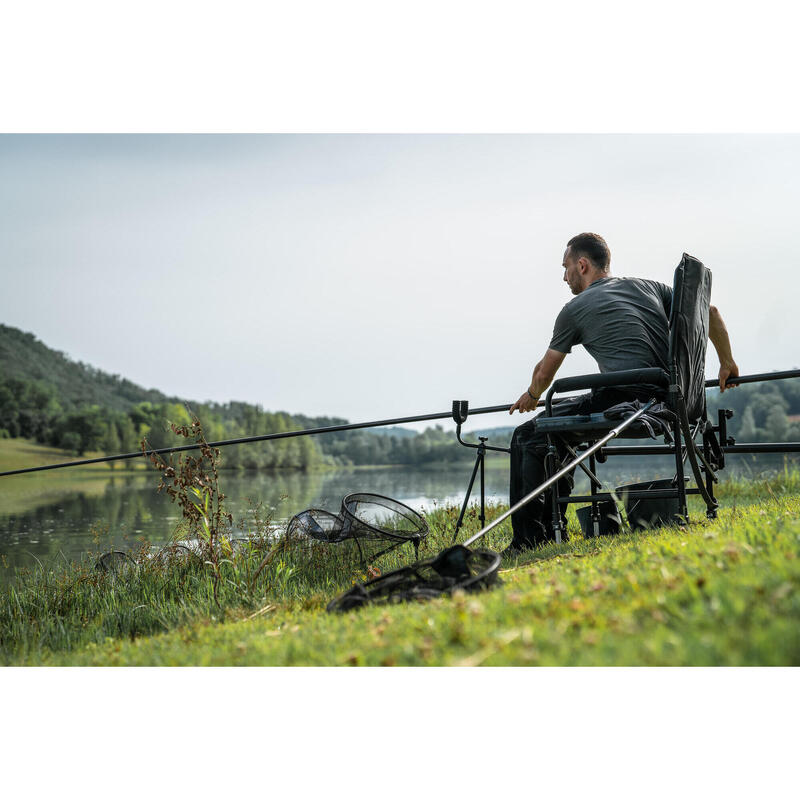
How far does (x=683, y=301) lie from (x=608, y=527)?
143cm

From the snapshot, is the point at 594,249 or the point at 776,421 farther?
the point at 776,421

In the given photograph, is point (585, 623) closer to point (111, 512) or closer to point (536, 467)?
point (536, 467)

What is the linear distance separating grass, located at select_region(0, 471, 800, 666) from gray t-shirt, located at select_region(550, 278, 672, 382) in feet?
3.02

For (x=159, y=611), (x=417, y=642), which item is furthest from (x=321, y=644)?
(x=159, y=611)

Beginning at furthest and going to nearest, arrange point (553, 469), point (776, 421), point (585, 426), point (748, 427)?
point (776, 421) < point (748, 427) < point (553, 469) < point (585, 426)

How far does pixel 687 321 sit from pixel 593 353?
0.51 metres

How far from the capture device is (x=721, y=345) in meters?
3.83

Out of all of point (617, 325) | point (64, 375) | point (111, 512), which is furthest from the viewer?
point (64, 375)

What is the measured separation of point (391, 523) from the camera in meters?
6.62

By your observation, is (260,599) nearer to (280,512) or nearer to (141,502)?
(280,512)

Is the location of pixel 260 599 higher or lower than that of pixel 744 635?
lower

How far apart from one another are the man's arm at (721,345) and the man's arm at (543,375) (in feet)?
3.30

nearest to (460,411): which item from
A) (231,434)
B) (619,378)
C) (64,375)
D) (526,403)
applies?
(526,403)

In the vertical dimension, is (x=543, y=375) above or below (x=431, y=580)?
above
